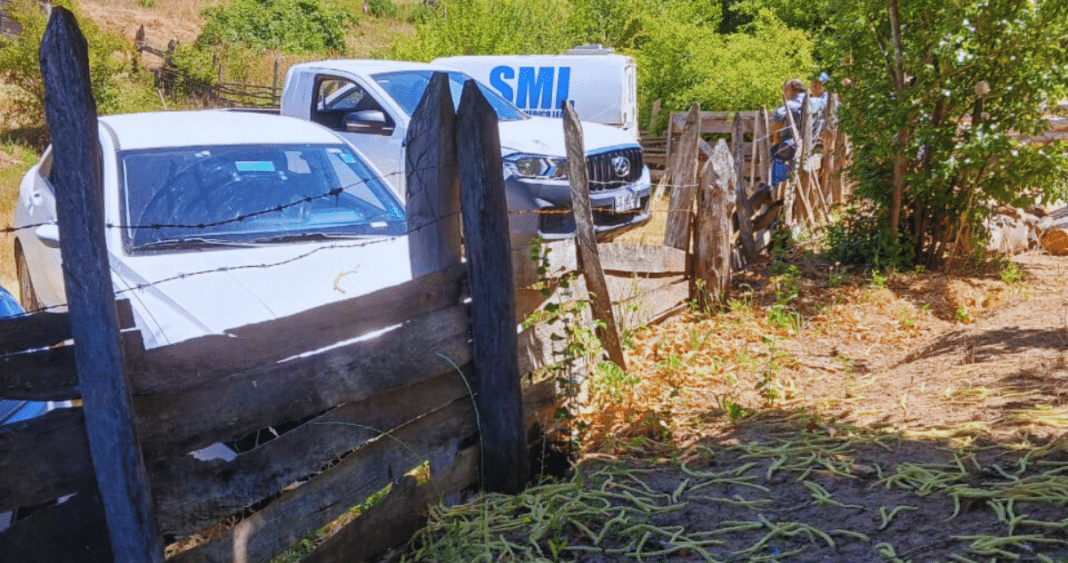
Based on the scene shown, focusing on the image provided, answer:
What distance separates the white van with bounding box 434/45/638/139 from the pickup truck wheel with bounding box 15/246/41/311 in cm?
1102

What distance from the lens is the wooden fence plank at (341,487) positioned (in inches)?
138

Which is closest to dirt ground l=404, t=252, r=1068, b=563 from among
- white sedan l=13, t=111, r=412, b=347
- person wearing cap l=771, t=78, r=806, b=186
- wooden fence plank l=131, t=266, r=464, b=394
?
wooden fence plank l=131, t=266, r=464, b=394

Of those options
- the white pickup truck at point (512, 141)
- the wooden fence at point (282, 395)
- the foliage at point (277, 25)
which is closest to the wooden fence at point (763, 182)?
the white pickup truck at point (512, 141)

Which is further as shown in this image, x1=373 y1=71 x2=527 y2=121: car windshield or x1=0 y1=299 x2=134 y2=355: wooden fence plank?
x1=373 y1=71 x2=527 y2=121: car windshield

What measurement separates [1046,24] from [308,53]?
3617cm

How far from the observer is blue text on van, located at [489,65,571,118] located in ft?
57.5

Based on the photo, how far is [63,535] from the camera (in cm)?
306

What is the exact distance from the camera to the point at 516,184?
1032 cm

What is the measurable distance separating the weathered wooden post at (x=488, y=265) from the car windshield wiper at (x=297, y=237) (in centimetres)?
153

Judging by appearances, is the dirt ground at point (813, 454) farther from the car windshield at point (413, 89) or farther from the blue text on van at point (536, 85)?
the blue text on van at point (536, 85)

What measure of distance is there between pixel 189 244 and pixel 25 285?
2.50m

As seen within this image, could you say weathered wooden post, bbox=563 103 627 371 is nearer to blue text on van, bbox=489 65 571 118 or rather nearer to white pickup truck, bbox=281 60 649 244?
white pickup truck, bbox=281 60 649 244

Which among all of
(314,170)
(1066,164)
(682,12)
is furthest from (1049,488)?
(682,12)

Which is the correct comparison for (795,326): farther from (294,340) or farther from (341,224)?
(294,340)
